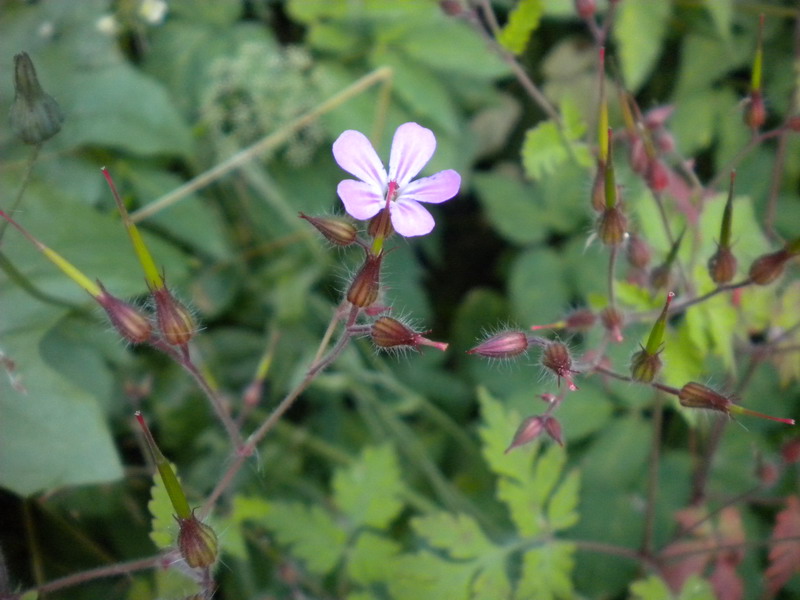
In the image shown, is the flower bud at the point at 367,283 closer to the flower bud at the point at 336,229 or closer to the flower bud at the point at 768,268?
the flower bud at the point at 336,229

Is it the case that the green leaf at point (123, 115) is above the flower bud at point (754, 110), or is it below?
above

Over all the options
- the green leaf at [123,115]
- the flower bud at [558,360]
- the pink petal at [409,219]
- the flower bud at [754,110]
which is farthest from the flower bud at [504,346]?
the green leaf at [123,115]

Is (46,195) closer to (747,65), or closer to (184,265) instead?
(184,265)

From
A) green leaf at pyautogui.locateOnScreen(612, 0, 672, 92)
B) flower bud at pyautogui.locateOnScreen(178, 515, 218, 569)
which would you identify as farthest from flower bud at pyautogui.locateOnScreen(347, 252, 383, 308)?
green leaf at pyautogui.locateOnScreen(612, 0, 672, 92)

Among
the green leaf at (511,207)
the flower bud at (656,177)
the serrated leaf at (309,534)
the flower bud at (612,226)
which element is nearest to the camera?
the flower bud at (612,226)

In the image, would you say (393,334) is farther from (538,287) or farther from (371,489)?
(538,287)

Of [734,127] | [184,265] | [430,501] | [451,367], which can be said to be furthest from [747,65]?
[184,265]
